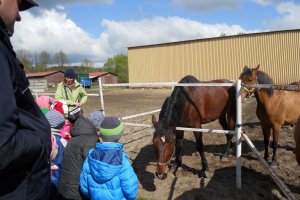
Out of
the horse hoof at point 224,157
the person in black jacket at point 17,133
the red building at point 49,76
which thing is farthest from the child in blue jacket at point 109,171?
the red building at point 49,76

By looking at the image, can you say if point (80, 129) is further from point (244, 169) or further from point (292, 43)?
point (292, 43)

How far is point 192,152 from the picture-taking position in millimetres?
6020

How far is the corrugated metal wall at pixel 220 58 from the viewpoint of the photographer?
2280 centimetres

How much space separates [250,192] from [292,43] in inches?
844

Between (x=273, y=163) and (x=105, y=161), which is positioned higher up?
(x=105, y=161)

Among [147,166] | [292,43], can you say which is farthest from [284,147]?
[292,43]

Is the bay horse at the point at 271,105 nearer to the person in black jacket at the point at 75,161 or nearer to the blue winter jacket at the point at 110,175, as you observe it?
the person in black jacket at the point at 75,161

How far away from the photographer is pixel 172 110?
14.9ft

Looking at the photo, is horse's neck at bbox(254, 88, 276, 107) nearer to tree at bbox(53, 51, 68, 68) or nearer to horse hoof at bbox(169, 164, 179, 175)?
horse hoof at bbox(169, 164, 179, 175)

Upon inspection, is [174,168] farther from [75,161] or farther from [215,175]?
[75,161]

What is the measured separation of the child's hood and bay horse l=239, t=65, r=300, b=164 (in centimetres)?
345

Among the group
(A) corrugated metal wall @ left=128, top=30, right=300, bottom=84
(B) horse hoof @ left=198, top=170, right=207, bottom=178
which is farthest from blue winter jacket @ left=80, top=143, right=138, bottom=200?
(A) corrugated metal wall @ left=128, top=30, right=300, bottom=84

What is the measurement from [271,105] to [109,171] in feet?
12.6

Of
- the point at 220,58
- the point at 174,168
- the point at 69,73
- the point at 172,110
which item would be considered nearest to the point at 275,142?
the point at 174,168
